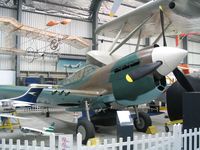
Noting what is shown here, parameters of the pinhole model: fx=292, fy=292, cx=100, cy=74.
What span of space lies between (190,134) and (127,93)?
8.56 ft

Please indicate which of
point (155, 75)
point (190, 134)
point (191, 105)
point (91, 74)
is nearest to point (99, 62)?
point (91, 74)

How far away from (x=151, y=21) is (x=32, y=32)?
26.0ft

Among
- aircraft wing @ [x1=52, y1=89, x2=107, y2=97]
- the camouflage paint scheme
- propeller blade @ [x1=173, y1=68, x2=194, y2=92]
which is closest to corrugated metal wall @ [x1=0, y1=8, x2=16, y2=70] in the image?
the camouflage paint scheme

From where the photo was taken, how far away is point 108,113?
9547 millimetres

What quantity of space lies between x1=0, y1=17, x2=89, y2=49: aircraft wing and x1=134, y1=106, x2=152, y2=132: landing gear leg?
9.04 metres

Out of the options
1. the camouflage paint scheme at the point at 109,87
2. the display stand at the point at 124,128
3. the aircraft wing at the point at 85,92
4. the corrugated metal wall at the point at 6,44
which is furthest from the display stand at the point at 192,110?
the corrugated metal wall at the point at 6,44

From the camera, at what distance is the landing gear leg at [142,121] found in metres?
9.29

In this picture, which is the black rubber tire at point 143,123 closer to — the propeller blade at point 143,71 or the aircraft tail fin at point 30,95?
the propeller blade at point 143,71

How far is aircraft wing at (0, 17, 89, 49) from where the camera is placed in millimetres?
15148

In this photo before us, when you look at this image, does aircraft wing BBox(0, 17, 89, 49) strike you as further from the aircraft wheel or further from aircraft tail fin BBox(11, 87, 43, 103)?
the aircraft wheel

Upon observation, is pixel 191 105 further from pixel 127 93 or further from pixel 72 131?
pixel 72 131

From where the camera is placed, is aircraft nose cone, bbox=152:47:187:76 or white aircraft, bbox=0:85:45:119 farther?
white aircraft, bbox=0:85:45:119

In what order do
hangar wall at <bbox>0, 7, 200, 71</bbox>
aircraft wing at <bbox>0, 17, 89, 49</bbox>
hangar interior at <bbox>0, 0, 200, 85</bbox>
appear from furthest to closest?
hangar interior at <bbox>0, 0, 200, 85</bbox>
hangar wall at <bbox>0, 7, 200, 71</bbox>
aircraft wing at <bbox>0, 17, 89, 49</bbox>

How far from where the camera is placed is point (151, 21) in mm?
11312
